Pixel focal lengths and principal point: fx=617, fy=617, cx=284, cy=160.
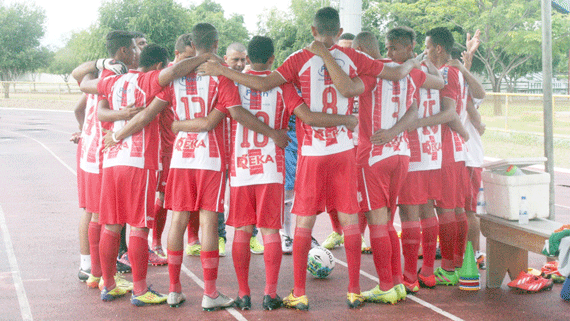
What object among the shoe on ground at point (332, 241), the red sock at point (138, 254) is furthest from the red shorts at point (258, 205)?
the shoe on ground at point (332, 241)

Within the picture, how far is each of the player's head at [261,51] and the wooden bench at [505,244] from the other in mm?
2569

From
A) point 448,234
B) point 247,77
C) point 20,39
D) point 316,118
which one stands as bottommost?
point 448,234

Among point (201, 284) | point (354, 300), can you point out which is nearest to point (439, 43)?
point (354, 300)

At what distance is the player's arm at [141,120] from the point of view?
5.05m

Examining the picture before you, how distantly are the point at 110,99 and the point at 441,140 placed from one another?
10.1 ft

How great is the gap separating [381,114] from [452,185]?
3.80ft

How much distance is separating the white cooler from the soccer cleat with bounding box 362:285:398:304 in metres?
1.30

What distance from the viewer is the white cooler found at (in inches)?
218

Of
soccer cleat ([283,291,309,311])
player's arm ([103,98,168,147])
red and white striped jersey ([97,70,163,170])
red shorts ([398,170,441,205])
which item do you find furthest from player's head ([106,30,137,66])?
red shorts ([398,170,441,205])

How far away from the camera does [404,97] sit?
17.5 feet

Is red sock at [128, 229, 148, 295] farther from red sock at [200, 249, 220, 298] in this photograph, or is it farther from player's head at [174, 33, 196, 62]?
player's head at [174, 33, 196, 62]

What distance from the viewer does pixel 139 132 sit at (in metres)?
5.18

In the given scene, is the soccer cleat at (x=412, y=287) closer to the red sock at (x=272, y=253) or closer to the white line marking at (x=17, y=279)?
the red sock at (x=272, y=253)

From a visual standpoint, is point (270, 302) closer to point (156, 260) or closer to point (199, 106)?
point (199, 106)
